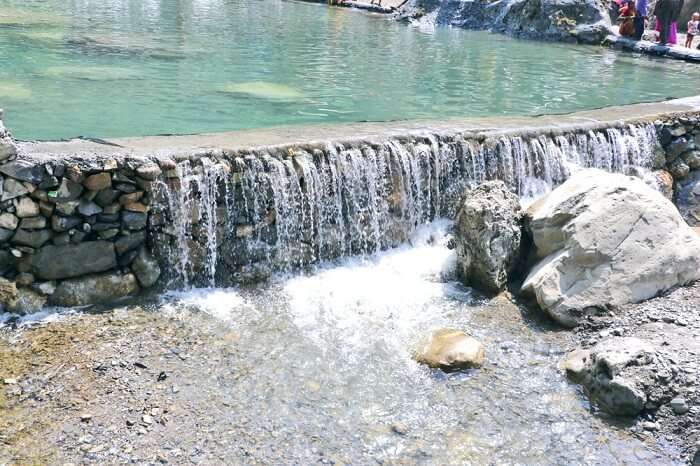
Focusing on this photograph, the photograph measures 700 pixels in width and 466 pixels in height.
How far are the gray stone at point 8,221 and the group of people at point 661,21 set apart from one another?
2278cm

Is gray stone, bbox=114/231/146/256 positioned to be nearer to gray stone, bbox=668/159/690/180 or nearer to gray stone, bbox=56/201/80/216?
gray stone, bbox=56/201/80/216

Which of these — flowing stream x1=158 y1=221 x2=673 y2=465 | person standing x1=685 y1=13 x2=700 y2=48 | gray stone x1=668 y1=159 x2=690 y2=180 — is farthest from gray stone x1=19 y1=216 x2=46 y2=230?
person standing x1=685 y1=13 x2=700 y2=48

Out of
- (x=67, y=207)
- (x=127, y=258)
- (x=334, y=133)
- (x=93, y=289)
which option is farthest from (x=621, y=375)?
(x=67, y=207)

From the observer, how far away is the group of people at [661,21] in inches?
923

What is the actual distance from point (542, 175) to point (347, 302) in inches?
167

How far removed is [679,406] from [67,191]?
6.46m

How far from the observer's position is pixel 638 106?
13000 millimetres

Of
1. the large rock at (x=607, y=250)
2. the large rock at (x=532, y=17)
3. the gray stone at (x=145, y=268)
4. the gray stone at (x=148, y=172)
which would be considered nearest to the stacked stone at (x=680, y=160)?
the large rock at (x=607, y=250)

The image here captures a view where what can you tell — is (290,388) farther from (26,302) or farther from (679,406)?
(679,406)

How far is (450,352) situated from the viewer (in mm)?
6977

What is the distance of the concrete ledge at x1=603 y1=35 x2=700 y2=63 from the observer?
72.8 feet

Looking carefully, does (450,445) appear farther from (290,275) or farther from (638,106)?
(638,106)

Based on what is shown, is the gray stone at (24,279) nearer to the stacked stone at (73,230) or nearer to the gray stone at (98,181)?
the stacked stone at (73,230)

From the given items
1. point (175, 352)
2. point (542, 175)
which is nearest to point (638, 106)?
point (542, 175)
